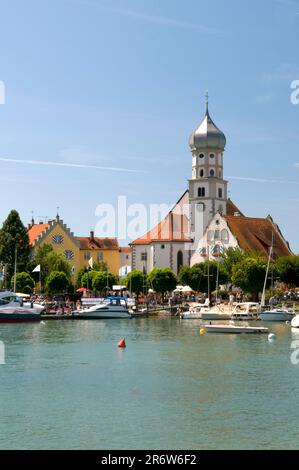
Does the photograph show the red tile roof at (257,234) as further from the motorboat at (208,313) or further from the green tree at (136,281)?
the motorboat at (208,313)

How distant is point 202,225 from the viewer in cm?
12019

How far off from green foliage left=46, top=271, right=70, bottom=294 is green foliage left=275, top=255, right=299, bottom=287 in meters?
25.9

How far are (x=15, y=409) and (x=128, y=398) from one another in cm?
493

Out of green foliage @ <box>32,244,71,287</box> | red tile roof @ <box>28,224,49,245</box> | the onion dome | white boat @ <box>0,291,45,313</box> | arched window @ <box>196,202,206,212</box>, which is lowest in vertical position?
white boat @ <box>0,291,45,313</box>

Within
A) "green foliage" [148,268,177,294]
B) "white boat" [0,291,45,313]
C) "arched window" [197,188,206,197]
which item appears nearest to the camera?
"white boat" [0,291,45,313]

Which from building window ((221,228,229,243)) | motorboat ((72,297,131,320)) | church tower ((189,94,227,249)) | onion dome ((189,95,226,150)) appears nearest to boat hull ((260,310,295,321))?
motorboat ((72,297,131,320))

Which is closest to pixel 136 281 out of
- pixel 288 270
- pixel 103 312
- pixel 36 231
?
pixel 103 312

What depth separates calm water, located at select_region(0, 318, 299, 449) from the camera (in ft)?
89.4

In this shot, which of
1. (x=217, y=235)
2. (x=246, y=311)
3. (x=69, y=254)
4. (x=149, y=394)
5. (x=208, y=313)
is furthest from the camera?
(x=69, y=254)

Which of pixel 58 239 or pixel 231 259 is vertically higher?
pixel 58 239

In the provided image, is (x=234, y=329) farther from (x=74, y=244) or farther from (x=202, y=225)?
(x=74, y=244)

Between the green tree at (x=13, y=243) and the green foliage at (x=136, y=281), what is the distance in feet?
48.0

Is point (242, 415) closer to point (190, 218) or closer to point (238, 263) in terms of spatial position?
point (238, 263)

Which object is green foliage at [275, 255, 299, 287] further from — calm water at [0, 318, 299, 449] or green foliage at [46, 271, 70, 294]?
calm water at [0, 318, 299, 449]
